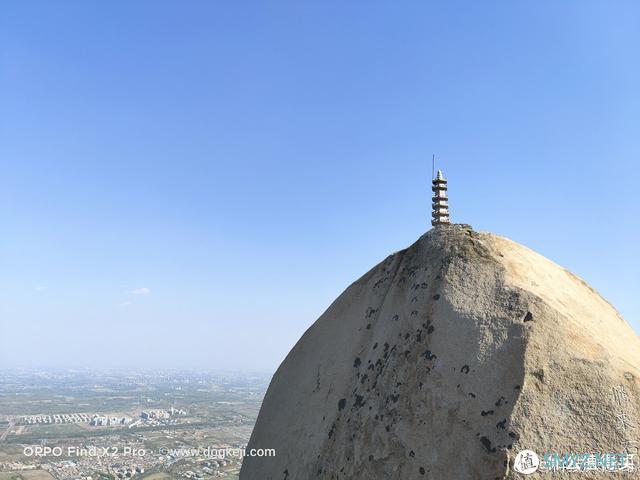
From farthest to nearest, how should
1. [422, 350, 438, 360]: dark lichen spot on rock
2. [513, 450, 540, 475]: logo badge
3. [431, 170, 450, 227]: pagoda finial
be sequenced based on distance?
[431, 170, 450, 227]: pagoda finial
[422, 350, 438, 360]: dark lichen spot on rock
[513, 450, 540, 475]: logo badge

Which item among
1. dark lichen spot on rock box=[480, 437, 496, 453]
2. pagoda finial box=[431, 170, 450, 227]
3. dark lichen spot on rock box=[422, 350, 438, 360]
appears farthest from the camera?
pagoda finial box=[431, 170, 450, 227]

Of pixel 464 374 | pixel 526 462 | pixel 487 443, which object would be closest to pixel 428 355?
pixel 464 374

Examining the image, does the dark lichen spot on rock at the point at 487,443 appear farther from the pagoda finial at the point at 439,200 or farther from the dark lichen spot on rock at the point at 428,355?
the pagoda finial at the point at 439,200

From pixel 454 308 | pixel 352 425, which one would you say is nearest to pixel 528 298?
pixel 454 308

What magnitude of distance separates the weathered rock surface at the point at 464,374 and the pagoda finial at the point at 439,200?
801cm

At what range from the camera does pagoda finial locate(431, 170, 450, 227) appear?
547 inches

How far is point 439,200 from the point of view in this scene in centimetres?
1393

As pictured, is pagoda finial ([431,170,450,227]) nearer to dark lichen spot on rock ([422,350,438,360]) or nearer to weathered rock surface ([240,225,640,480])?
weathered rock surface ([240,225,640,480])

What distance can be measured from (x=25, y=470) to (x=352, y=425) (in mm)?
48589

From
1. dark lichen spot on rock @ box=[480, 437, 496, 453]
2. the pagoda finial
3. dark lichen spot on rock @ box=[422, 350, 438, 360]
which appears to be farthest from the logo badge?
the pagoda finial

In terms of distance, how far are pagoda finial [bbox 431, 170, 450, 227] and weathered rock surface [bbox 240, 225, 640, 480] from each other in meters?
8.01

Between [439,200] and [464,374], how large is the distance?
Result: 10.3 meters

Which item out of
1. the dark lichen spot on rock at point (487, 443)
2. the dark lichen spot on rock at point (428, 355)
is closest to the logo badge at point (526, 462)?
the dark lichen spot on rock at point (487, 443)

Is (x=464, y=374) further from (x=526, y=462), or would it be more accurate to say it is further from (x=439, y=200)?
(x=439, y=200)
